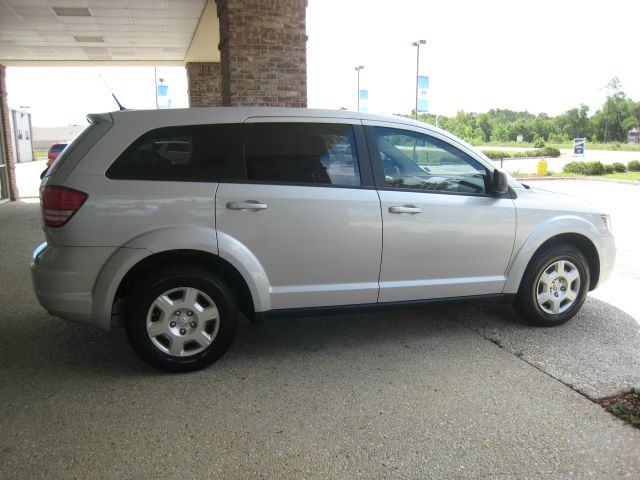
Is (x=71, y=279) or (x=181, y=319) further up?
(x=71, y=279)

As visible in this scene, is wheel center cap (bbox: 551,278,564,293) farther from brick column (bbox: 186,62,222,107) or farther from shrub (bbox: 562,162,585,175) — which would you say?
shrub (bbox: 562,162,585,175)

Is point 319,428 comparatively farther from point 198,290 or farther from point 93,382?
point 93,382

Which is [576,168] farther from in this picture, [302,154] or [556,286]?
[302,154]

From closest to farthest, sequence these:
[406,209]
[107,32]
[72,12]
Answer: [406,209]
[72,12]
[107,32]

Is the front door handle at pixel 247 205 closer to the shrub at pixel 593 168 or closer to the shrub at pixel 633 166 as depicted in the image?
the shrub at pixel 593 168

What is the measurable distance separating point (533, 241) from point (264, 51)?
4731 millimetres

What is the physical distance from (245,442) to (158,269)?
1435mm

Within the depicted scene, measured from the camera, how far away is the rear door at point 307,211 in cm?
392

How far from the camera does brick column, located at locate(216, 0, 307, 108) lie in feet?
24.2

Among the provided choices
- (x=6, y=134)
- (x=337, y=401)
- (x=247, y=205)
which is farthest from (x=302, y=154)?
(x=6, y=134)

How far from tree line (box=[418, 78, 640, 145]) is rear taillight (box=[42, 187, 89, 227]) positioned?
67.6m

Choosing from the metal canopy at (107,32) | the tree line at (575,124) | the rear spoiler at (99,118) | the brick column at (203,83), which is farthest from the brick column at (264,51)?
the tree line at (575,124)

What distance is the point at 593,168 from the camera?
2617 centimetres

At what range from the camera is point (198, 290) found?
3.85 metres
